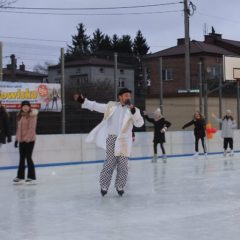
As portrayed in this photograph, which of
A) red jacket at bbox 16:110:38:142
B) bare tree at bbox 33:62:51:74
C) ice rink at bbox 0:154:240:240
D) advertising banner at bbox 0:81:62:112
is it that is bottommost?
ice rink at bbox 0:154:240:240

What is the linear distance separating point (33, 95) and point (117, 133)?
584 cm

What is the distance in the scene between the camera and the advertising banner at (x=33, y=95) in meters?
12.5

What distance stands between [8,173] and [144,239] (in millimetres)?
7059

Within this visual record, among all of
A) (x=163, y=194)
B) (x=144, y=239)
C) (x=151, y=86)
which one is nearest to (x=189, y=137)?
(x=151, y=86)

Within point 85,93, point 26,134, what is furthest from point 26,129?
point 85,93

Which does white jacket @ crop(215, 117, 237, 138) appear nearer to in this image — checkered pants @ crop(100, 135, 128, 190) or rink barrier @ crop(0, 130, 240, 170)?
rink barrier @ crop(0, 130, 240, 170)

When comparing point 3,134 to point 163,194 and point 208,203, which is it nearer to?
point 163,194

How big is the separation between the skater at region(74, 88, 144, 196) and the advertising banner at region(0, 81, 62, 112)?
17.7 ft

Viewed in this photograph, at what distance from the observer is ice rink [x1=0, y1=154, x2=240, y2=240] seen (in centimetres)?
506

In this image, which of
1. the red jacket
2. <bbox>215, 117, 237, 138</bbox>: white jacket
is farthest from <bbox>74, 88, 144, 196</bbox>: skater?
<bbox>215, 117, 237, 138</bbox>: white jacket

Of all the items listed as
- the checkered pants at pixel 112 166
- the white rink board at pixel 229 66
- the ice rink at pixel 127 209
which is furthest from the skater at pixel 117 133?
the white rink board at pixel 229 66

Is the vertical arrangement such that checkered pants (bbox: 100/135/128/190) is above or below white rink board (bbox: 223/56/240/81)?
below

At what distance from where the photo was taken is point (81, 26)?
73.8 meters

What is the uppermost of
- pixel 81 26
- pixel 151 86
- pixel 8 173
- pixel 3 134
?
pixel 81 26
